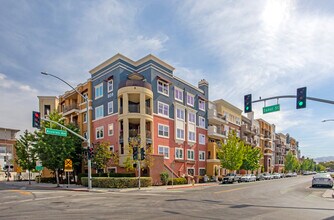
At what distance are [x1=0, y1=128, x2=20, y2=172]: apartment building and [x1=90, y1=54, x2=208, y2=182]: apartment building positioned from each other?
161ft

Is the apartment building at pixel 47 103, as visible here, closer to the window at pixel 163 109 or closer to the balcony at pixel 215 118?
the window at pixel 163 109

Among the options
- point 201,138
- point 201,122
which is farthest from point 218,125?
point 201,138

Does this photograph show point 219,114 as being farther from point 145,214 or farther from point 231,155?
point 145,214

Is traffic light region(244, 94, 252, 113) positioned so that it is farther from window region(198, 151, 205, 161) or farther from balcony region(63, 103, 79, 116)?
balcony region(63, 103, 79, 116)

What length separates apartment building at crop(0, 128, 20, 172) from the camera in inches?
3056

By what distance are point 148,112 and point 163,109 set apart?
379cm

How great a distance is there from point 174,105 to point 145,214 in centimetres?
3041

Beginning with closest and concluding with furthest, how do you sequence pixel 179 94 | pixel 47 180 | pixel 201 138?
pixel 179 94 → pixel 47 180 → pixel 201 138

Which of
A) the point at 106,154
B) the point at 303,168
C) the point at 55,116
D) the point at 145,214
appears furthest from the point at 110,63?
the point at 303,168

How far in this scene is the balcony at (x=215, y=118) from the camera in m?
51.4

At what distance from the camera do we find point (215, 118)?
5156cm

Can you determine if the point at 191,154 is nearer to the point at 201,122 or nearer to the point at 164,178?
the point at 201,122

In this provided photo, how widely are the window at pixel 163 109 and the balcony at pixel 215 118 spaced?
13.1 metres

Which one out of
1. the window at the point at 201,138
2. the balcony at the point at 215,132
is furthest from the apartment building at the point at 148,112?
the balcony at the point at 215,132
